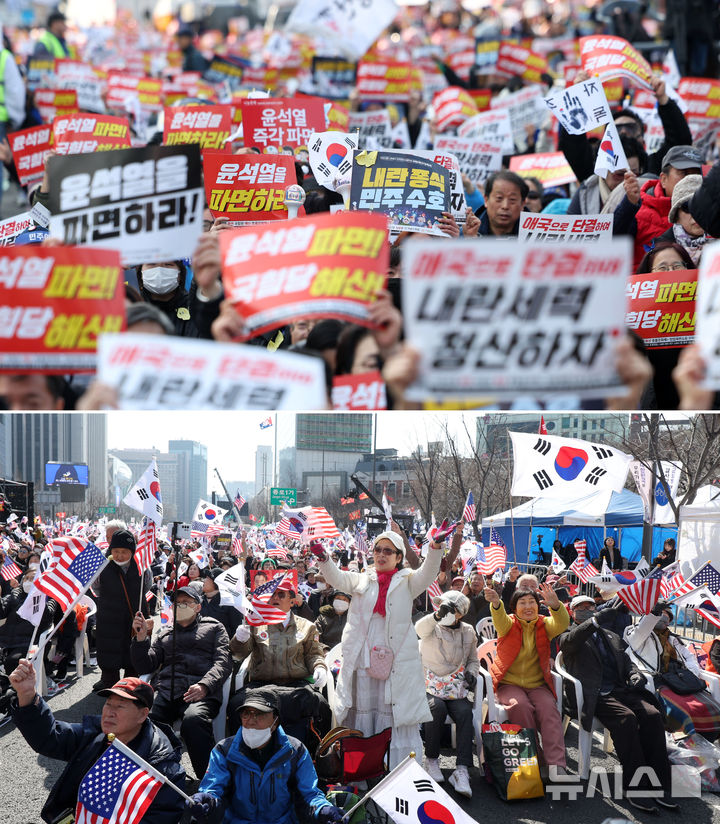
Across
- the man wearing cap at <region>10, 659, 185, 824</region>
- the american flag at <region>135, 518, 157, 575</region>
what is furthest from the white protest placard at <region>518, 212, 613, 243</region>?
the man wearing cap at <region>10, 659, 185, 824</region>

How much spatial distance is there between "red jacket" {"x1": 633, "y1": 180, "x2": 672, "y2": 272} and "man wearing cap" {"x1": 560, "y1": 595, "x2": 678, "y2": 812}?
2.43 meters

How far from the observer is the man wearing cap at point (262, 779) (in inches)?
200

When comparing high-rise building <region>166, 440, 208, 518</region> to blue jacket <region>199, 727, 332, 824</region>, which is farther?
blue jacket <region>199, 727, 332, 824</region>

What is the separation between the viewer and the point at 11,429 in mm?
4219

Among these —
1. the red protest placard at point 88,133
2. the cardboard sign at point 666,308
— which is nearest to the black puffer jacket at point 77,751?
the cardboard sign at point 666,308

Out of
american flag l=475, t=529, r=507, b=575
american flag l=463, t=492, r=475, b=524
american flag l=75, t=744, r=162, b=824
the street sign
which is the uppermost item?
the street sign

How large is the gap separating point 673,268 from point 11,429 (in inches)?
140

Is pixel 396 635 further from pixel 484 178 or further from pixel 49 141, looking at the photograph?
pixel 49 141

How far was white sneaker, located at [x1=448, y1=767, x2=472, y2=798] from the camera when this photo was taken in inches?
237

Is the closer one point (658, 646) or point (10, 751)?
point (10, 751)

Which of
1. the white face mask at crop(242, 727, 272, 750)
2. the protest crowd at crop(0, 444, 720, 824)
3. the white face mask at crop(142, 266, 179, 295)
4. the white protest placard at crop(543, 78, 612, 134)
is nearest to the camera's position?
the white face mask at crop(142, 266, 179, 295)

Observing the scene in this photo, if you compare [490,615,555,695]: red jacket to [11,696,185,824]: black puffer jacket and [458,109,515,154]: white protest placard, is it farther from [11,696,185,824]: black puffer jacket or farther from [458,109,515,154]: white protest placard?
[458,109,515,154]: white protest placard

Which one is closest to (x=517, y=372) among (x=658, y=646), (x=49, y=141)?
(x=658, y=646)

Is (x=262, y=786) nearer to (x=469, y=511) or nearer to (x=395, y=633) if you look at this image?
(x=395, y=633)
